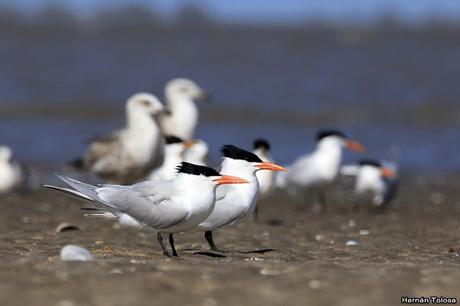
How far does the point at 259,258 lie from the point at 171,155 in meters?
3.29

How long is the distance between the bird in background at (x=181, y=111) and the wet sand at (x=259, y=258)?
Result: 1.13 meters

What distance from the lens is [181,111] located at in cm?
1097

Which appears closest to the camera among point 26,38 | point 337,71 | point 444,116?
point 444,116

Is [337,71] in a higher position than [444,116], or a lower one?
higher

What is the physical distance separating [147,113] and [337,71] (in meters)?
12.1

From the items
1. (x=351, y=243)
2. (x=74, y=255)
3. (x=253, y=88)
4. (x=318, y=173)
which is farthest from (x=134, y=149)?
(x=253, y=88)

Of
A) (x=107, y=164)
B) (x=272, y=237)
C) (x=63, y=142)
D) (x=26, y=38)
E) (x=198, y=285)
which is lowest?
(x=198, y=285)

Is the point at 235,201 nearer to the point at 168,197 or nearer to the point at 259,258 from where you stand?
the point at 259,258

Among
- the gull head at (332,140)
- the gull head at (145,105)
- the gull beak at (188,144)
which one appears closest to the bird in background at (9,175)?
the gull head at (145,105)

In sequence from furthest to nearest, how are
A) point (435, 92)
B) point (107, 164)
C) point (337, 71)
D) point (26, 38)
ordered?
point (26, 38)
point (337, 71)
point (435, 92)
point (107, 164)

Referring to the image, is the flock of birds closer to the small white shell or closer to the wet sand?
the wet sand

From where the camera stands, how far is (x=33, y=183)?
1112 cm

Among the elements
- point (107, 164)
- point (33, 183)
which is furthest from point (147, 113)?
point (33, 183)

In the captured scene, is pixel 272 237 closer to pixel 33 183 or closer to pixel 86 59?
pixel 33 183
